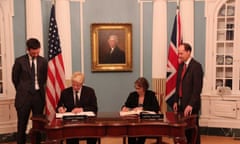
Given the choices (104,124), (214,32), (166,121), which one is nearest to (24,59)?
(104,124)

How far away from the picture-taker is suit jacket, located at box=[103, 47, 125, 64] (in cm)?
597

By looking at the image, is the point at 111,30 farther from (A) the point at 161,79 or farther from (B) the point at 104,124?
(B) the point at 104,124

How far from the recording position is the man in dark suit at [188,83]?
4.04m

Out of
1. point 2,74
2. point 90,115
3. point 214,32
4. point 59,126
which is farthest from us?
point 214,32

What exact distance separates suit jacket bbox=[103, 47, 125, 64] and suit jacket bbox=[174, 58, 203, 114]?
2017 mm

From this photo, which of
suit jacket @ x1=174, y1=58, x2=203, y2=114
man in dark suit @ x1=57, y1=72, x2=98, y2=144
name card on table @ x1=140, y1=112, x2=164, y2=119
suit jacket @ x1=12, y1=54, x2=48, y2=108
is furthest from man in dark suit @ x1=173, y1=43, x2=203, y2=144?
suit jacket @ x1=12, y1=54, x2=48, y2=108

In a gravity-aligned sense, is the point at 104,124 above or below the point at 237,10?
below

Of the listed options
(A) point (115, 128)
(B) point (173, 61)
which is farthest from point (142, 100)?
(B) point (173, 61)

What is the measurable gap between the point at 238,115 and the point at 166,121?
2808 mm

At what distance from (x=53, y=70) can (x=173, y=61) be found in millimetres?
2081

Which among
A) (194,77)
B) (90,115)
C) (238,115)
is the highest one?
(194,77)

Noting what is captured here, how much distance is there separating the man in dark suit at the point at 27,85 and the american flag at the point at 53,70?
1.67ft

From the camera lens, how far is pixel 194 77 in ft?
13.4

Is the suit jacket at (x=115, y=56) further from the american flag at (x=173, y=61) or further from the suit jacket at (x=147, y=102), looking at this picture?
the suit jacket at (x=147, y=102)
